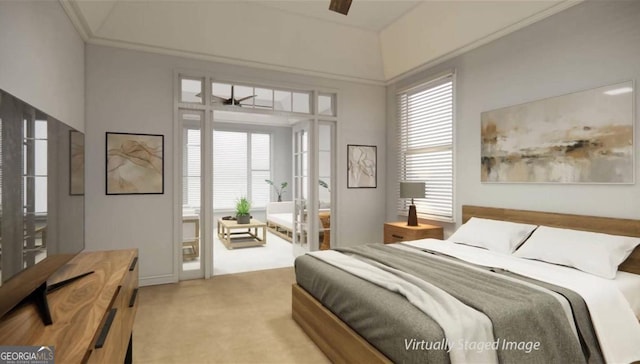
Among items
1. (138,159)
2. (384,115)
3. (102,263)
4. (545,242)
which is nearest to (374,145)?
(384,115)

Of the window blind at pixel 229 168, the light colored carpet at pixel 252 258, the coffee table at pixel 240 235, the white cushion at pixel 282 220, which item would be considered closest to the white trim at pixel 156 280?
the light colored carpet at pixel 252 258

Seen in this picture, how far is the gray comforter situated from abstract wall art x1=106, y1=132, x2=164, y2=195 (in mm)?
2683

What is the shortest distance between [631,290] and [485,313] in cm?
135

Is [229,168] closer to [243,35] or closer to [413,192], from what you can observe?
[243,35]

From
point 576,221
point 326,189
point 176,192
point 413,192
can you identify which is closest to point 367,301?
point 576,221

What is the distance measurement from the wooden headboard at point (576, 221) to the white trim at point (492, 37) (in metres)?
1.84

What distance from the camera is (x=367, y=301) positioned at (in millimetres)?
1991

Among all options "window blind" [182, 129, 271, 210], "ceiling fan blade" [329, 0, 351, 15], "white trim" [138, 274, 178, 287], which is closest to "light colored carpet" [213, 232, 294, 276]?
"white trim" [138, 274, 178, 287]

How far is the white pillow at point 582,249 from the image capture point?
2.37 m

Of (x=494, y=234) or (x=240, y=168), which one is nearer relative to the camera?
(x=494, y=234)

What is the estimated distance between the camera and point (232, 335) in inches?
106

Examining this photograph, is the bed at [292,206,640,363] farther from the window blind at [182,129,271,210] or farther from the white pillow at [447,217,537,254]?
the window blind at [182,129,271,210]

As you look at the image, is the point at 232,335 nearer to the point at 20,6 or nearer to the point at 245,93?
the point at 20,6

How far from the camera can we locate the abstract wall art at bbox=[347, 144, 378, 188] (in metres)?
5.13
